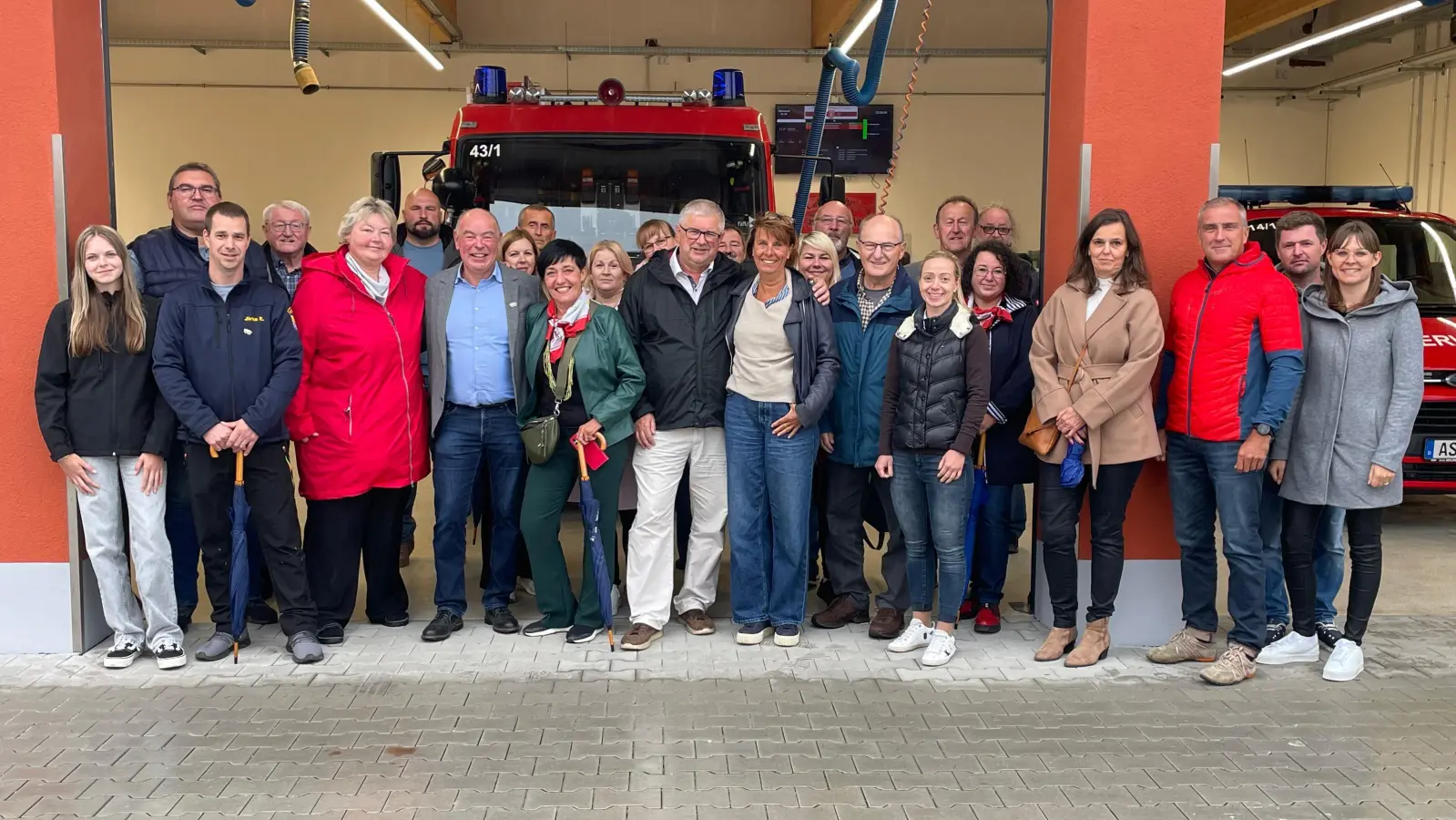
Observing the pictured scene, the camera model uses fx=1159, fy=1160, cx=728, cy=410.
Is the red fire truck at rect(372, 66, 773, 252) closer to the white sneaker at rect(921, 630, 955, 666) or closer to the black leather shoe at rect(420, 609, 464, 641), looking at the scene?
the black leather shoe at rect(420, 609, 464, 641)

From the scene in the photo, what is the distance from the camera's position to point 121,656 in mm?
4309

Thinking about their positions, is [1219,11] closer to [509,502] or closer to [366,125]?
[509,502]

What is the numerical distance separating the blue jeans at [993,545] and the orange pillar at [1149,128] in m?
0.38

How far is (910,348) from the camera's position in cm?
440

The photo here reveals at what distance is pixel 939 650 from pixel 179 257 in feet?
10.9

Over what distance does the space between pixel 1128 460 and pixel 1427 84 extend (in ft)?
44.9

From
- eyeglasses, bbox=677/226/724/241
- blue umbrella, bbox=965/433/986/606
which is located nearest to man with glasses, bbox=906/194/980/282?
A: blue umbrella, bbox=965/433/986/606

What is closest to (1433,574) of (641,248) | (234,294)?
(641,248)

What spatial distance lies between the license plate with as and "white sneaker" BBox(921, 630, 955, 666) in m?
3.73

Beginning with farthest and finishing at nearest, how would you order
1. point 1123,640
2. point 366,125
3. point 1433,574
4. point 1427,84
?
point 366,125, point 1427,84, point 1433,574, point 1123,640

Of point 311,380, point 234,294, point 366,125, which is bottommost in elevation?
point 311,380

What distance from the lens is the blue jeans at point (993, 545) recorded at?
4.76 metres

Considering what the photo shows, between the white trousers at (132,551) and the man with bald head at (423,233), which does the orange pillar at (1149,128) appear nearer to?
the man with bald head at (423,233)

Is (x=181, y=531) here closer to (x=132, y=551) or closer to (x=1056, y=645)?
(x=132, y=551)
